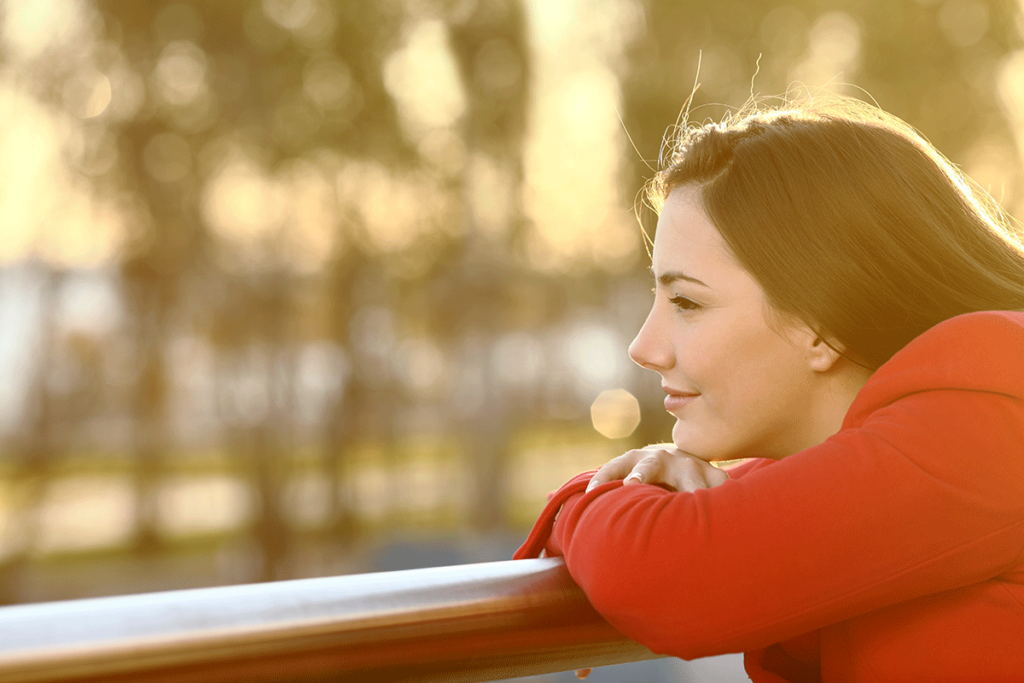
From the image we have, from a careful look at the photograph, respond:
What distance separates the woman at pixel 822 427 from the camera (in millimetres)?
1058

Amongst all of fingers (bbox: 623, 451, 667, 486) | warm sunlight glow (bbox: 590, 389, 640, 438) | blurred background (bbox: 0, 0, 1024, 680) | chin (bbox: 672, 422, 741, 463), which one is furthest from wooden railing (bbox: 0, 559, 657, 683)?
warm sunlight glow (bbox: 590, 389, 640, 438)

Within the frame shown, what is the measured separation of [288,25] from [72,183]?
340 cm

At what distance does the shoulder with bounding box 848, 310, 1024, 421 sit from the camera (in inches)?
44.1

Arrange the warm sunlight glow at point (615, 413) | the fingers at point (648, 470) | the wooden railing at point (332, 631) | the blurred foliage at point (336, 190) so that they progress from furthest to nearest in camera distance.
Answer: the warm sunlight glow at point (615, 413)
the blurred foliage at point (336, 190)
the fingers at point (648, 470)
the wooden railing at point (332, 631)

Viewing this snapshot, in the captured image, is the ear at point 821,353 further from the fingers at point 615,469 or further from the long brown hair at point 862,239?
the fingers at point 615,469

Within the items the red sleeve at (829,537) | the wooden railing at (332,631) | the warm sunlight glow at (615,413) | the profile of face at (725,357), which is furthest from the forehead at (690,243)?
the warm sunlight glow at (615,413)

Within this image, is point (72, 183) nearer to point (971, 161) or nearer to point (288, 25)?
point (288, 25)

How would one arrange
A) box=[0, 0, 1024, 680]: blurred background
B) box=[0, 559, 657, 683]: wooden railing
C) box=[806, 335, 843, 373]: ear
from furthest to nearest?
box=[0, 0, 1024, 680]: blurred background < box=[806, 335, 843, 373]: ear < box=[0, 559, 657, 683]: wooden railing

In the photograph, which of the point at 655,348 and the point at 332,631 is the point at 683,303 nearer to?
the point at 655,348

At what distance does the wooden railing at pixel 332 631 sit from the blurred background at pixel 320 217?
30.4ft

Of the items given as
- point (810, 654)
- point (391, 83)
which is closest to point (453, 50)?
point (391, 83)

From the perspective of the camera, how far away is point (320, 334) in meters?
13.6

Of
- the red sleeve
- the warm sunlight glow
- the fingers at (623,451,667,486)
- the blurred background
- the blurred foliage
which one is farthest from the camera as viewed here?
the warm sunlight glow

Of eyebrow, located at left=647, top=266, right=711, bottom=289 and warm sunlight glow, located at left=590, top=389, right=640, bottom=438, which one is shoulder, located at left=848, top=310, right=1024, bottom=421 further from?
warm sunlight glow, located at left=590, top=389, right=640, bottom=438
